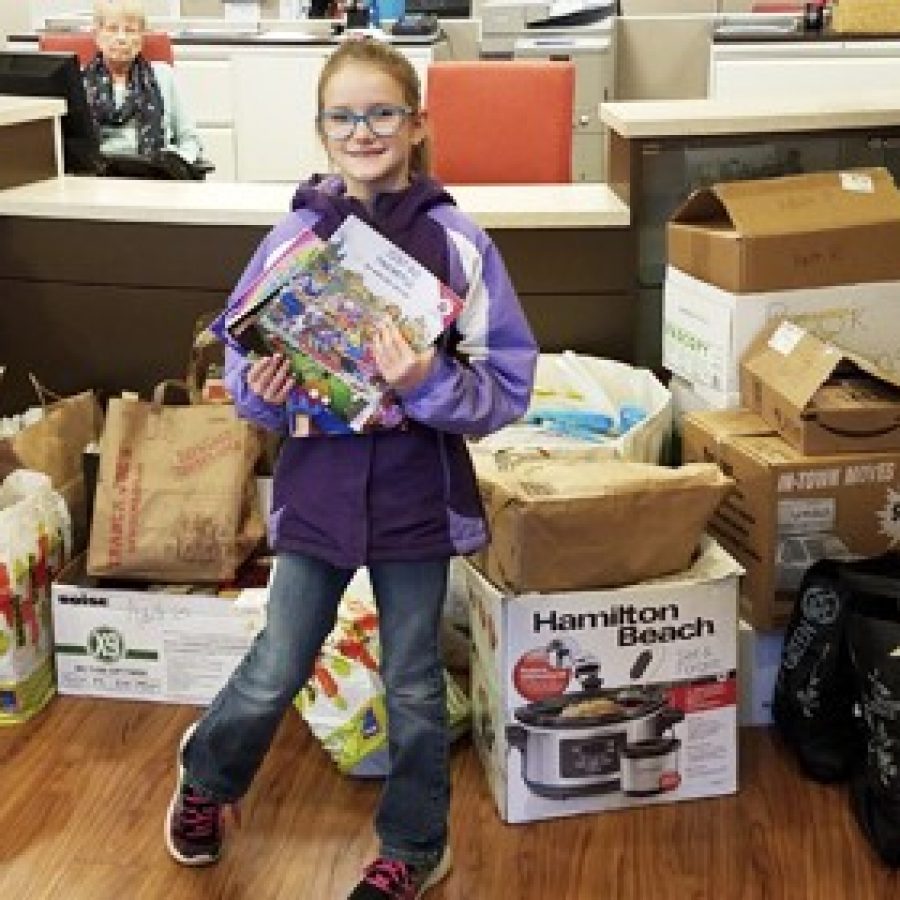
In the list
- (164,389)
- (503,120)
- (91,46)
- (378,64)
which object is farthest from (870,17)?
(378,64)

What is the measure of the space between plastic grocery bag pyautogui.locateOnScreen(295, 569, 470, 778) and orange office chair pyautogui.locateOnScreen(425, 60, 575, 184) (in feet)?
5.27

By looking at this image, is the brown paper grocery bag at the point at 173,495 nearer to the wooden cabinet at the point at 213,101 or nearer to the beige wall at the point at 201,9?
the wooden cabinet at the point at 213,101

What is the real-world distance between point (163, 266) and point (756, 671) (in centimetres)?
145

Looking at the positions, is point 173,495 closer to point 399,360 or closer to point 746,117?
point 399,360

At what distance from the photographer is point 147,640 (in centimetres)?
249

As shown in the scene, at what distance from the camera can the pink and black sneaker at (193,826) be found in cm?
203

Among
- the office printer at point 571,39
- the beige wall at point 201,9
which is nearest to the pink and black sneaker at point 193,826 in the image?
the office printer at point 571,39

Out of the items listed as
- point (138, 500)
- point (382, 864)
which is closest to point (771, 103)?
point (138, 500)

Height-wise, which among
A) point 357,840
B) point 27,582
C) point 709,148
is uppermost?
point 709,148

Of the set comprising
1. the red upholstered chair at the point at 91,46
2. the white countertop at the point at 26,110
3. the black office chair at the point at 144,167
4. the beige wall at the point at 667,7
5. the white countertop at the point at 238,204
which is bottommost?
the black office chair at the point at 144,167

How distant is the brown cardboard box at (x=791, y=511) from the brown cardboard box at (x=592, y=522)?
17 centimetres

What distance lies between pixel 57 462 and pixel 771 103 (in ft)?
5.20

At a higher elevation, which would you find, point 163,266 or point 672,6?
point 672,6

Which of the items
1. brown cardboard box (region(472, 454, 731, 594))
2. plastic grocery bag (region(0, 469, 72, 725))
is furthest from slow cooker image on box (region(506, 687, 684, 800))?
plastic grocery bag (region(0, 469, 72, 725))
